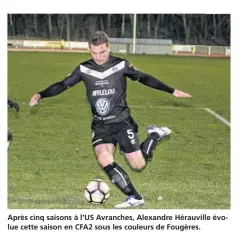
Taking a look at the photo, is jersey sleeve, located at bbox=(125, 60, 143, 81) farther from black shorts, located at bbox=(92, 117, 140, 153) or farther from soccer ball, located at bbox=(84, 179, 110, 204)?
soccer ball, located at bbox=(84, 179, 110, 204)

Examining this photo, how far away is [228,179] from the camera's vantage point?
23.8 feet

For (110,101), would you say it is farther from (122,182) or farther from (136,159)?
(122,182)

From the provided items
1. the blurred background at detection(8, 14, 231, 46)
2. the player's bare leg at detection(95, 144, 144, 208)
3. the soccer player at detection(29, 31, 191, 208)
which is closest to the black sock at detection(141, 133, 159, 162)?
the soccer player at detection(29, 31, 191, 208)

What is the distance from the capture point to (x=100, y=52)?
5.88 metres

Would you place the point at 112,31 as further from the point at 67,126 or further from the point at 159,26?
the point at 67,126

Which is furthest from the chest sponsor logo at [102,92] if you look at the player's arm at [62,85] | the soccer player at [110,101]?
the player's arm at [62,85]

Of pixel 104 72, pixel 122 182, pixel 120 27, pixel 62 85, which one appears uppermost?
pixel 120 27

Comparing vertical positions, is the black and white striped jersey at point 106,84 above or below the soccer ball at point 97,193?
above

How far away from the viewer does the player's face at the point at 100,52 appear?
5.82 m

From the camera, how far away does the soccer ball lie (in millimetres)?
5992

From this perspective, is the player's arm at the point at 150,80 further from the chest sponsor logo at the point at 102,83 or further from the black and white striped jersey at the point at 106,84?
the chest sponsor logo at the point at 102,83

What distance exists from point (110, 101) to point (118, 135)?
0.44m

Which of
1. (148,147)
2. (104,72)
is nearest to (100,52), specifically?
(104,72)
